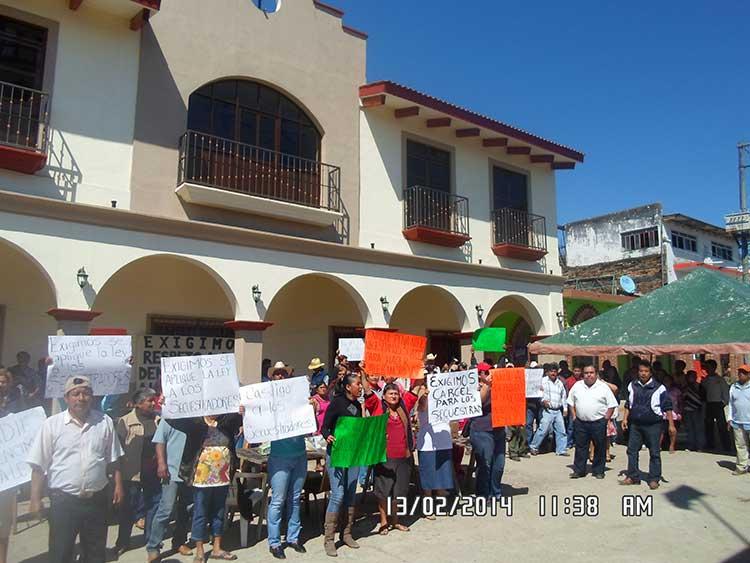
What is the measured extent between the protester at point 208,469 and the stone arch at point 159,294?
5.12 m

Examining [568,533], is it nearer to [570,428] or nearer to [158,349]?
[570,428]

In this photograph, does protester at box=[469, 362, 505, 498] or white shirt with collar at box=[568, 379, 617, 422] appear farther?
white shirt with collar at box=[568, 379, 617, 422]

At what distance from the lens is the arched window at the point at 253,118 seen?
11.2 m

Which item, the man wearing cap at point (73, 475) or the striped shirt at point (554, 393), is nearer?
the man wearing cap at point (73, 475)

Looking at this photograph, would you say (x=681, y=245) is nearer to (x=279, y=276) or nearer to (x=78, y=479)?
(x=279, y=276)

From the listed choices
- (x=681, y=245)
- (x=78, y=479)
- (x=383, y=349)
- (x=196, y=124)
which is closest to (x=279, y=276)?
(x=196, y=124)

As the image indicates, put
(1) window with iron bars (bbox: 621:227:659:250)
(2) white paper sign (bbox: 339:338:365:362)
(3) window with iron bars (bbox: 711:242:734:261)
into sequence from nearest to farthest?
(2) white paper sign (bbox: 339:338:365:362) < (1) window with iron bars (bbox: 621:227:659:250) < (3) window with iron bars (bbox: 711:242:734:261)

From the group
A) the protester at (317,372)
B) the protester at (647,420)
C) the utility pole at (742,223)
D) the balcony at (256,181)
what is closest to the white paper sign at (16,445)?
the balcony at (256,181)

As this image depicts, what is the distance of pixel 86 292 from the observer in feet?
30.3

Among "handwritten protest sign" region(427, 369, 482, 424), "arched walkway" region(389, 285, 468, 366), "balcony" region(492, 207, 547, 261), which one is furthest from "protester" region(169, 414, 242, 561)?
"balcony" region(492, 207, 547, 261)

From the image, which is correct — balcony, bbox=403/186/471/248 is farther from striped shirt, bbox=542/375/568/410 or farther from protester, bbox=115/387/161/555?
protester, bbox=115/387/161/555

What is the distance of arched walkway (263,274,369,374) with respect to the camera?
44.9ft

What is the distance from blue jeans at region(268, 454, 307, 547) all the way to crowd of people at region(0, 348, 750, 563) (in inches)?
0.4
